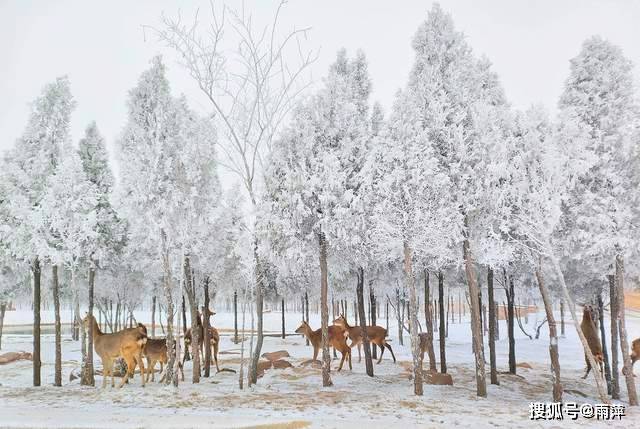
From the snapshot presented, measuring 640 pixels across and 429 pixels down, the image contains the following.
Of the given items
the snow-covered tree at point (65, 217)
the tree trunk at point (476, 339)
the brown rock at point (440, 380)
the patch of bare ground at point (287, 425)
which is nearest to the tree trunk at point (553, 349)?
the tree trunk at point (476, 339)

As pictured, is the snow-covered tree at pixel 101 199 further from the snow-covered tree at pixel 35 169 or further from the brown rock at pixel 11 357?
the brown rock at pixel 11 357

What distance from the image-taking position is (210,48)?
700 inches

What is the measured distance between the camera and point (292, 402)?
1331 cm

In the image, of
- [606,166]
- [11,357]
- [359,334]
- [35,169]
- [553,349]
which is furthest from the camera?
[11,357]

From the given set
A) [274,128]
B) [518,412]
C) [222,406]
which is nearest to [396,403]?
[518,412]

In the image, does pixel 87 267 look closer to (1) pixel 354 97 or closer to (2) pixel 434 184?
(1) pixel 354 97

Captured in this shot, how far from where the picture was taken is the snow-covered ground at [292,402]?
11.0 meters

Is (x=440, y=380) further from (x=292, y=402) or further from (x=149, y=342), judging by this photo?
(x=149, y=342)

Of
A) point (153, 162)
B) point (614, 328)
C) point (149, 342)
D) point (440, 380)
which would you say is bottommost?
point (440, 380)

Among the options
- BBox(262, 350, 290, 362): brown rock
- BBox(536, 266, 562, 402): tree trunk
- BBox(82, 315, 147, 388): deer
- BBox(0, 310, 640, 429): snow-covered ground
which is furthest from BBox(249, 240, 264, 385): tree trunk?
BBox(536, 266, 562, 402): tree trunk

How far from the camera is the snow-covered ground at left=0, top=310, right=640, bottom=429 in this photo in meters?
11.0

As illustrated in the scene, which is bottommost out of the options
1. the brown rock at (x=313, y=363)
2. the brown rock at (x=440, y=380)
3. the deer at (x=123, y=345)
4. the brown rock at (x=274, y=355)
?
the brown rock at (x=274, y=355)

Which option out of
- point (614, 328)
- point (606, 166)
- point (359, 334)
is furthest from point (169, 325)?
point (614, 328)

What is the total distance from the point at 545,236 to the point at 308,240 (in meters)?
7.90
